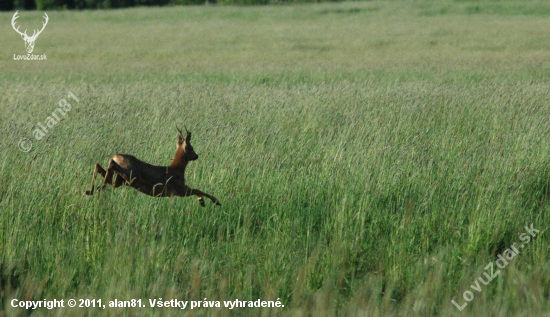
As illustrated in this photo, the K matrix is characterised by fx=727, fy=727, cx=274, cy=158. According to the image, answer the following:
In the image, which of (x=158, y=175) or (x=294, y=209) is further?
(x=294, y=209)

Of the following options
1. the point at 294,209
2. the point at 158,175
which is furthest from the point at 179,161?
the point at 294,209

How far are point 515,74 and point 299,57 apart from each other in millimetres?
9228

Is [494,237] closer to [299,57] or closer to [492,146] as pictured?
[492,146]

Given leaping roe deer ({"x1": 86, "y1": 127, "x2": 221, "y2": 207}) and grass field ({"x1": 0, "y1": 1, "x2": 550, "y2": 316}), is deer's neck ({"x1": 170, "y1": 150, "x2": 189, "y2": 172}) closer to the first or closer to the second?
leaping roe deer ({"x1": 86, "y1": 127, "x2": 221, "y2": 207})

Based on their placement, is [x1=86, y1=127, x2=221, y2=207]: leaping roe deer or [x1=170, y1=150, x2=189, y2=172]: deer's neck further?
[x1=170, y1=150, x2=189, y2=172]: deer's neck

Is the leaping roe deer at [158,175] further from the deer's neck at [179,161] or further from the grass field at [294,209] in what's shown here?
the grass field at [294,209]

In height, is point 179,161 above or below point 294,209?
above

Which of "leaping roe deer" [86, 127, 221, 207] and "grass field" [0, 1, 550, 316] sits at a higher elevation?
"leaping roe deer" [86, 127, 221, 207]

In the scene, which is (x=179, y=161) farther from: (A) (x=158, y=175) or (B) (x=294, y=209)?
(B) (x=294, y=209)

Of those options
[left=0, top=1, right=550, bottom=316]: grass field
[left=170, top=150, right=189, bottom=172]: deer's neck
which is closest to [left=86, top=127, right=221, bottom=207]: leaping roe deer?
[left=170, top=150, right=189, bottom=172]: deer's neck

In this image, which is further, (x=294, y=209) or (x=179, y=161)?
(x=294, y=209)

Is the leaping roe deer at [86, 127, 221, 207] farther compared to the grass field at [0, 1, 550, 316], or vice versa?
the grass field at [0, 1, 550, 316]

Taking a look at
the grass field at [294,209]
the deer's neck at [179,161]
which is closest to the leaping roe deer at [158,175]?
the deer's neck at [179,161]

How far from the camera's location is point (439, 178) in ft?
15.9
